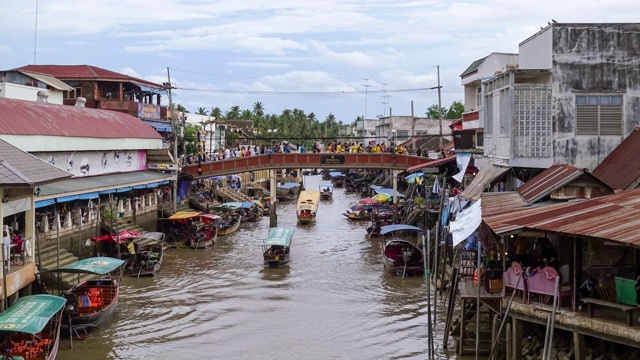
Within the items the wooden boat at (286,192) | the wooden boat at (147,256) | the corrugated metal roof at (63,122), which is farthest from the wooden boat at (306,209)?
the wooden boat at (147,256)

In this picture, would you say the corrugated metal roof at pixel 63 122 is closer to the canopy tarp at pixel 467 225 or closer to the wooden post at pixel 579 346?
the canopy tarp at pixel 467 225

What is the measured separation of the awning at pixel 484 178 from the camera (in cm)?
2687

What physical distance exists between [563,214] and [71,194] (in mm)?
23370

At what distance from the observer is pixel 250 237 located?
160 feet

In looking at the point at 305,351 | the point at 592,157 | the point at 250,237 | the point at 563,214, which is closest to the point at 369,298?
the point at 305,351

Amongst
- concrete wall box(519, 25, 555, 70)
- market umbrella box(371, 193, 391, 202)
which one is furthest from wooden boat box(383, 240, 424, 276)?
market umbrella box(371, 193, 391, 202)

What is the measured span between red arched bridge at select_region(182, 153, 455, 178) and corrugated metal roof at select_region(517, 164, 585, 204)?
3013 cm

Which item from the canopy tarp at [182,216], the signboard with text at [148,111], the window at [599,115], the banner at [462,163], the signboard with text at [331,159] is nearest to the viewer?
the window at [599,115]

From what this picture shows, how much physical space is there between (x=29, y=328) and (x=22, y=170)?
18.0ft

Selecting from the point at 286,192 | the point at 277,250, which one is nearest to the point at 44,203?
the point at 277,250

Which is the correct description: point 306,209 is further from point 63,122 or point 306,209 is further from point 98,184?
point 63,122

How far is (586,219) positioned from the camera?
16.6 meters

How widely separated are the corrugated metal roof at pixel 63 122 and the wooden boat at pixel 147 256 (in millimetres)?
6090

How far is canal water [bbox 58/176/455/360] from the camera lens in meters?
23.9
